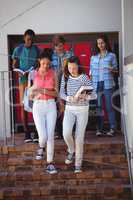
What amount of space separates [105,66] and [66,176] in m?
2.11

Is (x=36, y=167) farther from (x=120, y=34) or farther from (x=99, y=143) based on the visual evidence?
(x=120, y=34)

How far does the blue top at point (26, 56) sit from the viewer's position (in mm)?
8922

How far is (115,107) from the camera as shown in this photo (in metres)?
9.79

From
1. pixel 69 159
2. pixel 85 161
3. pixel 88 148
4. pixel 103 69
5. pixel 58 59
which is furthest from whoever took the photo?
pixel 103 69

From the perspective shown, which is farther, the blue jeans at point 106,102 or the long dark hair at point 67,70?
the blue jeans at point 106,102

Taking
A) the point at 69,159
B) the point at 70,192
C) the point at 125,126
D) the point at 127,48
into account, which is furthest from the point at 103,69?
the point at 70,192

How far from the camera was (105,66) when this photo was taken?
8961mm

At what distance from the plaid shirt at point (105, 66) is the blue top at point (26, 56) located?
39.6 inches

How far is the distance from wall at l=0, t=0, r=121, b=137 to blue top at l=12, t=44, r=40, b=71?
95 centimetres

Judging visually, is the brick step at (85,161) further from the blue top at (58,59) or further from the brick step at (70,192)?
the blue top at (58,59)

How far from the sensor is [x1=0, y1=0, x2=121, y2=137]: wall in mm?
9836

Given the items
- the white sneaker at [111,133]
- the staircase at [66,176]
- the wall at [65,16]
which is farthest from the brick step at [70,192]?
the wall at [65,16]

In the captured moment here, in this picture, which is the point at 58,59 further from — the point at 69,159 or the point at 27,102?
the point at 69,159

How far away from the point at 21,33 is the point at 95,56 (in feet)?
5.55
